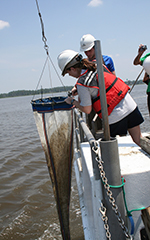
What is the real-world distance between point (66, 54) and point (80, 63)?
20cm

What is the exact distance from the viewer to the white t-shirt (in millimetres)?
2479

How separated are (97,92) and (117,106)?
31 centimetres

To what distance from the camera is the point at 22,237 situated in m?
4.45

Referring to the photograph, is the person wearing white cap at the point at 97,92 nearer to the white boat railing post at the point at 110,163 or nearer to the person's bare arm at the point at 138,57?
the white boat railing post at the point at 110,163

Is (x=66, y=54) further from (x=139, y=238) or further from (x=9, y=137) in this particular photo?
(x=9, y=137)

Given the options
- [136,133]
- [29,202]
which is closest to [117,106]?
[136,133]

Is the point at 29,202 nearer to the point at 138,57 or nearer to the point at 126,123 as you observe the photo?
the point at 126,123

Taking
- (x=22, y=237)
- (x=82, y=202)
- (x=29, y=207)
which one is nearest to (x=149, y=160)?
(x=82, y=202)

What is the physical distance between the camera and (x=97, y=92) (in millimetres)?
2482

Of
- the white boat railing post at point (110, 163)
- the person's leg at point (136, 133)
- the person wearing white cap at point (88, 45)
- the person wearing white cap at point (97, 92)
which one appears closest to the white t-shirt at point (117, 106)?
the person wearing white cap at point (97, 92)

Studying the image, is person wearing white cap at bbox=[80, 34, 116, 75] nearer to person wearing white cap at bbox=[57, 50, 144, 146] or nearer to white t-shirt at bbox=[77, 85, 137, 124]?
person wearing white cap at bbox=[57, 50, 144, 146]

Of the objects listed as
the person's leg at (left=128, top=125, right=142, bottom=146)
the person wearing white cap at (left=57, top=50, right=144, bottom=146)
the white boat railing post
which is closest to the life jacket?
the person wearing white cap at (left=57, top=50, right=144, bottom=146)

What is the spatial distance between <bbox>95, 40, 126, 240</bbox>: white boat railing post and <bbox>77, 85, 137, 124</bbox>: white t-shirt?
3.34 feet

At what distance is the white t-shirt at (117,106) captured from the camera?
2.48 meters
